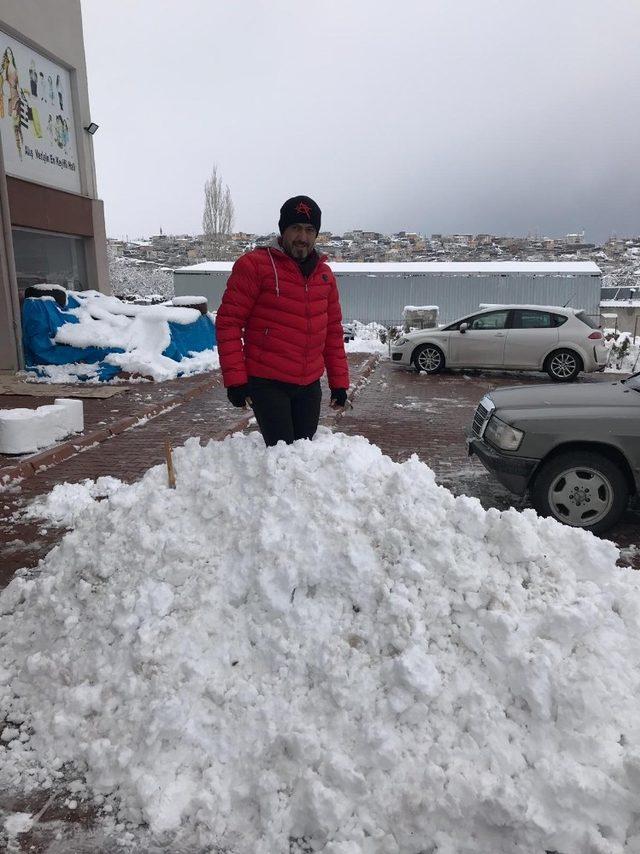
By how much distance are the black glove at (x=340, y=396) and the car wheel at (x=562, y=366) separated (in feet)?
31.6

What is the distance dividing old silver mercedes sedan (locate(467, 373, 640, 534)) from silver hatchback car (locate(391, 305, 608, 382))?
8027 mm

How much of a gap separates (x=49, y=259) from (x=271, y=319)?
38.4 ft

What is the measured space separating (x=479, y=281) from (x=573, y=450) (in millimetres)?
24249

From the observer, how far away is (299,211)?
10.9ft

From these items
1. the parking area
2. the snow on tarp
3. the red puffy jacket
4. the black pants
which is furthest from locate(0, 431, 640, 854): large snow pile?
the snow on tarp

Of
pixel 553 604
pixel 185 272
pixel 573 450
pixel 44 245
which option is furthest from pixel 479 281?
pixel 553 604

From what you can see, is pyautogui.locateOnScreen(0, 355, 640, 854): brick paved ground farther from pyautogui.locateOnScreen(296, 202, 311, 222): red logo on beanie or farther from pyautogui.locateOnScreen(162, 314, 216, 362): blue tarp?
pyautogui.locateOnScreen(296, 202, 311, 222): red logo on beanie

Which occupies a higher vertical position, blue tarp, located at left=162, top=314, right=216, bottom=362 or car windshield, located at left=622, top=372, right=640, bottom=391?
car windshield, located at left=622, top=372, right=640, bottom=391

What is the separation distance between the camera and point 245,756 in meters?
2.28

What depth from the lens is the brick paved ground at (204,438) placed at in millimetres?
2197

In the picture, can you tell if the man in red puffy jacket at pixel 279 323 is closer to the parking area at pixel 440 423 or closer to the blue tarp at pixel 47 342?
the parking area at pixel 440 423

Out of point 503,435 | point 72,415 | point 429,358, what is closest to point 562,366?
point 429,358

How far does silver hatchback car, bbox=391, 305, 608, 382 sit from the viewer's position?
12195 mm

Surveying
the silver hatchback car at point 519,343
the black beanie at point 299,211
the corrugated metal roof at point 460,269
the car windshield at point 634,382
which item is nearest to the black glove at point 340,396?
the black beanie at point 299,211
